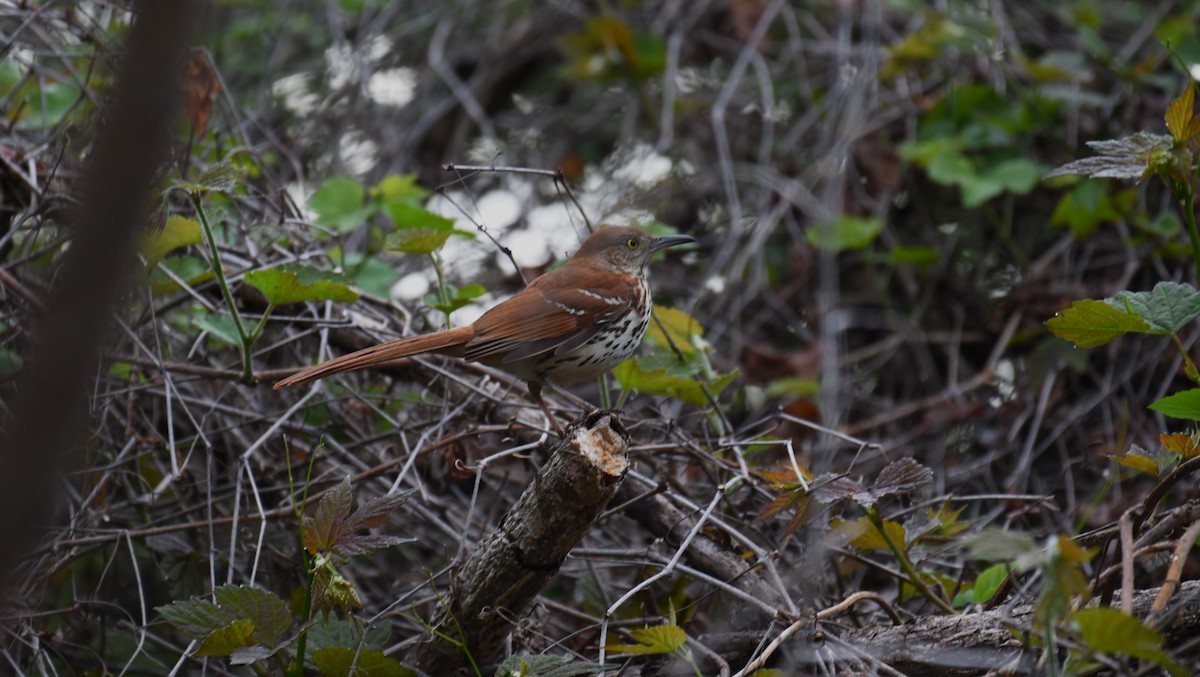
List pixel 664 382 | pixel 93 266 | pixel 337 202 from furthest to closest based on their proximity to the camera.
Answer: pixel 337 202 → pixel 664 382 → pixel 93 266

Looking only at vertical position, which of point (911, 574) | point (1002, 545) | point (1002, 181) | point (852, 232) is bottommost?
point (852, 232)

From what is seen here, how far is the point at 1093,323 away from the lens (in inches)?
91.7

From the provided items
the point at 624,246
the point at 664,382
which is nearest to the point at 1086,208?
the point at 624,246

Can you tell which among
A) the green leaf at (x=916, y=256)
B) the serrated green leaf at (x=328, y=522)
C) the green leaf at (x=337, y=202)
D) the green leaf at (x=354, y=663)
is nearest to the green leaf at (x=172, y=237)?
the green leaf at (x=337, y=202)

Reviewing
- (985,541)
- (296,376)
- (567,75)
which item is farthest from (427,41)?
(985,541)

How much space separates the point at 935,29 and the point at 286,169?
311 cm

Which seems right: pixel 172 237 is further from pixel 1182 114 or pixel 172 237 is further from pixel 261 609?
pixel 1182 114

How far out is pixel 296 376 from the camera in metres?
2.87

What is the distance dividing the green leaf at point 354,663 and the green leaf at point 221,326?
3.51 ft

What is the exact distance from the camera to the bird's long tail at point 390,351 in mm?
2908

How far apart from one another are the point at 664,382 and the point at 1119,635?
1658 millimetres

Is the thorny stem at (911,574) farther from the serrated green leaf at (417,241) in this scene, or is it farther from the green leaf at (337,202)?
the green leaf at (337,202)

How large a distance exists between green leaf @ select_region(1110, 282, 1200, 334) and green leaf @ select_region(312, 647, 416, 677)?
69.3 inches

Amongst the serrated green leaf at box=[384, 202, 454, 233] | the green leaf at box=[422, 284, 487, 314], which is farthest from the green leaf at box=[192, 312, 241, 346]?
the serrated green leaf at box=[384, 202, 454, 233]
